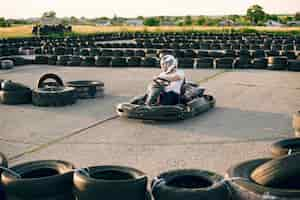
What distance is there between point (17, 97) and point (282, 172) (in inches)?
269

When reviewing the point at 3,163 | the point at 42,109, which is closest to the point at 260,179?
the point at 3,163

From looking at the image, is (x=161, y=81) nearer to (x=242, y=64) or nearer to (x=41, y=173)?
(x=41, y=173)

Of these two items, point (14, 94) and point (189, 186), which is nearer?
point (189, 186)

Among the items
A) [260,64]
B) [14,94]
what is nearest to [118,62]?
[260,64]

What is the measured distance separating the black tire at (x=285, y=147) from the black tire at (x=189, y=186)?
1.27 m

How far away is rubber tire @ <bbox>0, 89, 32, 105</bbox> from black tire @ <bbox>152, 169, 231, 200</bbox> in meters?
5.88

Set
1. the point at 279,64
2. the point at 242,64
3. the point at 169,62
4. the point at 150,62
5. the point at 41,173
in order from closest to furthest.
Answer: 1. the point at 41,173
2. the point at 169,62
3. the point at 279,64
4. the point at 242,64
5. the point at 150,62

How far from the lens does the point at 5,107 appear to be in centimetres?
927

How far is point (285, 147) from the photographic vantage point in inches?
206

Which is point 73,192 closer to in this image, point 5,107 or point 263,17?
point 5,107

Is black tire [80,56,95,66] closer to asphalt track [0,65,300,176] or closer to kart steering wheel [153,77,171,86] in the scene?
asphalt track [0,65,300,176]

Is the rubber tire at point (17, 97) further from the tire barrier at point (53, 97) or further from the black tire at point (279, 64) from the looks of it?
the black tire at point (279, 64)

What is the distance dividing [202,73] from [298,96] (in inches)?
184

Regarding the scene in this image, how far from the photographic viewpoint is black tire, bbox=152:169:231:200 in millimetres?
3824
